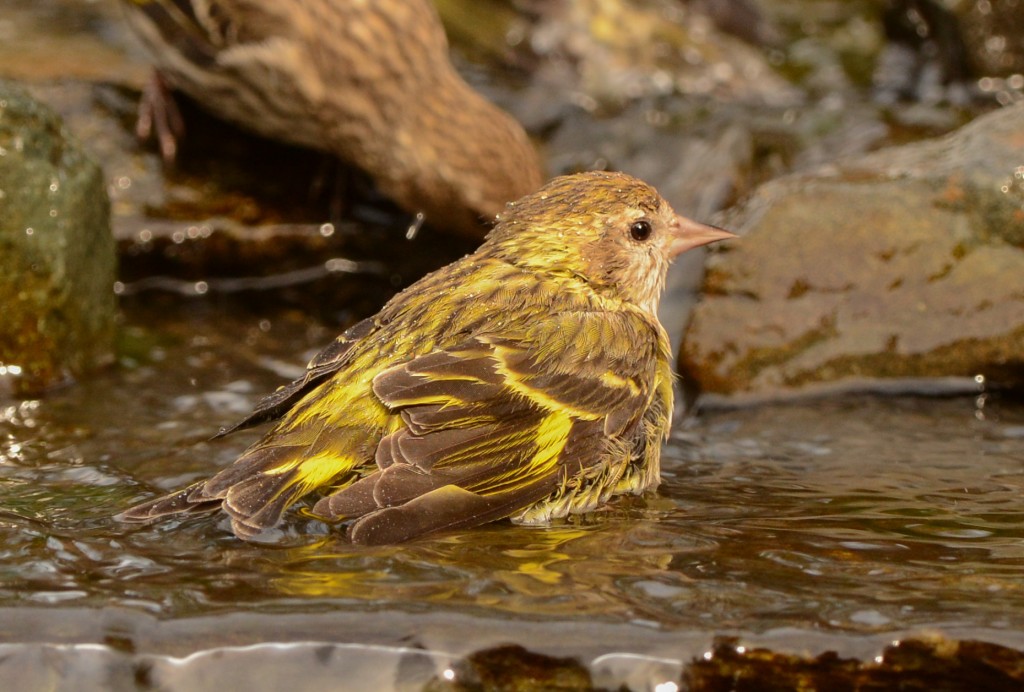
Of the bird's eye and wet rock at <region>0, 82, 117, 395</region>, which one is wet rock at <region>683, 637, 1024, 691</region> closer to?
the bird's eye

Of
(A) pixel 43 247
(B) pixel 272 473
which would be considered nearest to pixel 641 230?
(B) pixel 272 473

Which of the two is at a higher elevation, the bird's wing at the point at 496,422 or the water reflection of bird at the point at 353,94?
the water reflection of bird at the point at 353,94

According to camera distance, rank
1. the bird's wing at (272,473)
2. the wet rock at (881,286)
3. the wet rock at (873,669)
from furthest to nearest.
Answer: the wet rock at (881,286) → the bird's wing at (272,473) → the wet rock at (873,669)

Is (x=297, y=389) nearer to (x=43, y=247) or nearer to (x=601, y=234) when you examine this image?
(x=601, y=234)

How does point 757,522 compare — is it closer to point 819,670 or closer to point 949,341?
point 819,670

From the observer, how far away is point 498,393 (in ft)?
12.9

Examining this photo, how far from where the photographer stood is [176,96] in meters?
7.19

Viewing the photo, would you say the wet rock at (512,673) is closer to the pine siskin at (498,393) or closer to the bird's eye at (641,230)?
the pine siskin at (498,393)

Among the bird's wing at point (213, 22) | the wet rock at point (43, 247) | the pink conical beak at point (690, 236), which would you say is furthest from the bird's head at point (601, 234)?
the bird's wing at point (213, 22)

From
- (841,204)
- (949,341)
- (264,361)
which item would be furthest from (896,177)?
(264,361)

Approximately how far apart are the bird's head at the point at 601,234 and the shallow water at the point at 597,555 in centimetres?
69

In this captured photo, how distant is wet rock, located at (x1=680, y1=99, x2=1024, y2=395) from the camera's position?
5.29m

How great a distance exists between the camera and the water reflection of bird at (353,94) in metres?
6.41

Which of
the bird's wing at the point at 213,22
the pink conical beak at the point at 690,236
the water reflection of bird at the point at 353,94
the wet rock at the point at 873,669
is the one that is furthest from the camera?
the bird's wing at the point at 213,22
